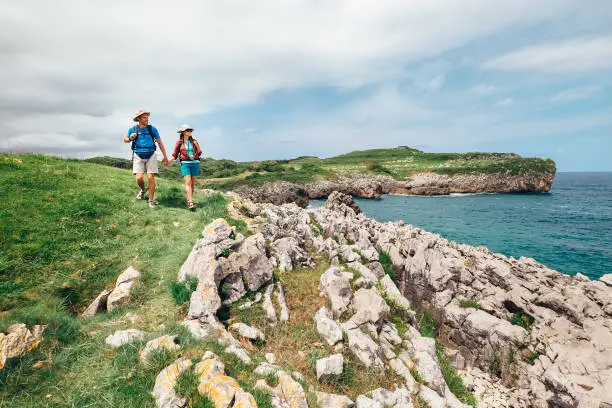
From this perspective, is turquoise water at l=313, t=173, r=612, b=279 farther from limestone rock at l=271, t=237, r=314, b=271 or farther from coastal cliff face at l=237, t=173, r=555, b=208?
limestone rock at l=271, t=237, r=314, b=271

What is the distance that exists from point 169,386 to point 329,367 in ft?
13.0

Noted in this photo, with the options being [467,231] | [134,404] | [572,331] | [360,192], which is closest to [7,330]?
[134,404]

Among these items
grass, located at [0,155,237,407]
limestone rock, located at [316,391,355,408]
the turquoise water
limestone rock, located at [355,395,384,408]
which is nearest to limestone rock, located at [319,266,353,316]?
limestone rock, located at [355,395,384,408]

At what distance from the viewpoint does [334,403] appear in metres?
6.28

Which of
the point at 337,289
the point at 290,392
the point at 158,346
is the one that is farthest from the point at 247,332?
the point at 337,289

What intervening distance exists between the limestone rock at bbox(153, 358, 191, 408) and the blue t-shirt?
10.9 m

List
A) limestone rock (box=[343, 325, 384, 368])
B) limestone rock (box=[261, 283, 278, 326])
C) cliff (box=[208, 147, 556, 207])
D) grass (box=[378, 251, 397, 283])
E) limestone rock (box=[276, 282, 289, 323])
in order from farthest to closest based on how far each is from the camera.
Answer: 1. cliff (box=[208, 147, 556, 207])
2. grass (box=[378, 251, 397, 283])
3. limestone rock (box=[276, 282, 289, 323])
4. limestone rock (box=[261, 283, 278, 326])
5. limestone rock (box=[343, 325, 384, 368])

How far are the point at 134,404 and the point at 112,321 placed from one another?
3311 mm

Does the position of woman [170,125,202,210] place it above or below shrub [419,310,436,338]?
above

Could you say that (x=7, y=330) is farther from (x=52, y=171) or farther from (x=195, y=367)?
(x=52, y=171)

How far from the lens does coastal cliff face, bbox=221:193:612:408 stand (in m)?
10.2

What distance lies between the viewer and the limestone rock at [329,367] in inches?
286

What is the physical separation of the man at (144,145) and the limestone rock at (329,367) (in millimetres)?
10953

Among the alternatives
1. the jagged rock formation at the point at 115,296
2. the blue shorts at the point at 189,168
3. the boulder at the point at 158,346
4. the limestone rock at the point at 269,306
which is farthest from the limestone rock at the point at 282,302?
the blue shorts at the point at 189,168
